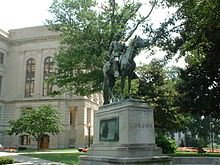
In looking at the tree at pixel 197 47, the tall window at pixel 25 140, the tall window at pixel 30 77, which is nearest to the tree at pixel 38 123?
the tall window at pixel 25 140

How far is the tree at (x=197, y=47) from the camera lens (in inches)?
530

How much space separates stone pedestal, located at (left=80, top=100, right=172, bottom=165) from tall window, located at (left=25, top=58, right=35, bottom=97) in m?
49.4

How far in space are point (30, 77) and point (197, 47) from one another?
155 feet

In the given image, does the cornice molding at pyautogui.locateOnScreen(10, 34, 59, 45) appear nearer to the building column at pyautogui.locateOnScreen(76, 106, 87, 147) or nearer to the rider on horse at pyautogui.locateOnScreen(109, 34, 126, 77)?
the building column at pyautogui.locateOnScreen(76, 106, 87, 147)

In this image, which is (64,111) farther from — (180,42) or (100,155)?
(100,155)

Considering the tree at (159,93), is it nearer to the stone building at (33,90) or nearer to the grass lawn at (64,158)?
the grass lawn at (64,158)

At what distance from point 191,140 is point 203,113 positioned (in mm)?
59778

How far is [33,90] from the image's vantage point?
59781 millimetres

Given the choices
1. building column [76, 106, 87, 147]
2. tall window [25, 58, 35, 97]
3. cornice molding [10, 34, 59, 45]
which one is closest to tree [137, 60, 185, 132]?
building column [76, 106, 87, 147]

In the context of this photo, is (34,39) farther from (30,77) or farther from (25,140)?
(25,140)

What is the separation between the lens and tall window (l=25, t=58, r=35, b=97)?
60359 mm

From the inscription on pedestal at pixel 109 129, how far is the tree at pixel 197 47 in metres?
5.55

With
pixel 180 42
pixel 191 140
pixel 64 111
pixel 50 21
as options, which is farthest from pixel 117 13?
pixel 191 140

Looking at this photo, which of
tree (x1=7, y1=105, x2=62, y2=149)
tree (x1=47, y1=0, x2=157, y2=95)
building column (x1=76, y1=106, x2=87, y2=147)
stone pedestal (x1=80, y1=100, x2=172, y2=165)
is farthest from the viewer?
building column (x1=76, y1=106, x2=87, y2=147)
